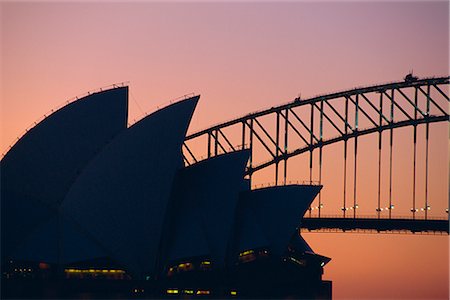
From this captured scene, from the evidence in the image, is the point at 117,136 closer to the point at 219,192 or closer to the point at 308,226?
the point at 219,192

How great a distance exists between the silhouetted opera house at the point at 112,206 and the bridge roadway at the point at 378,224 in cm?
3127

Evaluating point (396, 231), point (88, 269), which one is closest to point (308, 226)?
point (396, 231)

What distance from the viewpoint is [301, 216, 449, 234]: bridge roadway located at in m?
139

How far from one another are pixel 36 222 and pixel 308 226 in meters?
45.4

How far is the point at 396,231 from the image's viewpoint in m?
142

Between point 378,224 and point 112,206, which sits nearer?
point 112,206

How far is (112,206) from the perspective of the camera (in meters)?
105

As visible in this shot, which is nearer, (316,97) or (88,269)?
(88,269)

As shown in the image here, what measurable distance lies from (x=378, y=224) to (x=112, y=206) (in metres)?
43.7

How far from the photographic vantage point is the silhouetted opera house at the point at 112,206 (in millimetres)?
105125

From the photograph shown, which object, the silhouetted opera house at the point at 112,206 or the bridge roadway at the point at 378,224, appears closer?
the silhouetted opera house at the point at 112,206

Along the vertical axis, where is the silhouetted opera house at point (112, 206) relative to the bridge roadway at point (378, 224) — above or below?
below

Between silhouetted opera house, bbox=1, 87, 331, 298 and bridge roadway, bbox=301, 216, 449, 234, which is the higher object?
bridge roadway, bbox=301, 216, 449, 234

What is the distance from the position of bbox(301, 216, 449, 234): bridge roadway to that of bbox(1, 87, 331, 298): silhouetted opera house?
103 ft
